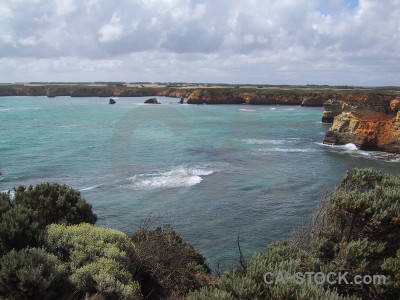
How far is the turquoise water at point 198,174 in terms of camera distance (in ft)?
63.4

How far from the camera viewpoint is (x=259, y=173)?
1192 inches

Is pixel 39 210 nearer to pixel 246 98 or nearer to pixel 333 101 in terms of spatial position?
pixel 333 101

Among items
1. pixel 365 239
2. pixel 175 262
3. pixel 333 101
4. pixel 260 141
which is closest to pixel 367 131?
pixel 260 141

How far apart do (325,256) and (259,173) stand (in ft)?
68.9

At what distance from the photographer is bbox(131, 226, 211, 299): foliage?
9477mm

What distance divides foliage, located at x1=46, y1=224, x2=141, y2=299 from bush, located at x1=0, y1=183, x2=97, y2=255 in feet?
1.52

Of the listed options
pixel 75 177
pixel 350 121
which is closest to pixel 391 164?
pixel 350 121

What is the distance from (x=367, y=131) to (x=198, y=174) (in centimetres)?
2340

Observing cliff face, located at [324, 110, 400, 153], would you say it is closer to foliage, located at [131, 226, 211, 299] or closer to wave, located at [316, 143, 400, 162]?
wave, located at [316, 143, 400, 162]

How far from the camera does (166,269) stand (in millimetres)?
10367

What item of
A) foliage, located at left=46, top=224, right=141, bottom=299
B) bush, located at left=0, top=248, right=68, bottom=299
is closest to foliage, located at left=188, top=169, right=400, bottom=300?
foliage, located at left=46, top=224, right=141, bottom=299

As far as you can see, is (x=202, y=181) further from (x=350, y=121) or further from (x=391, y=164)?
(x=350, y=121)

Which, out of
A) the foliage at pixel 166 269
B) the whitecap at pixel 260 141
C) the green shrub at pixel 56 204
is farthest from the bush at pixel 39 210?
the whitecap at pixel 260 141

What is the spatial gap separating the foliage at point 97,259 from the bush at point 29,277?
52cm
